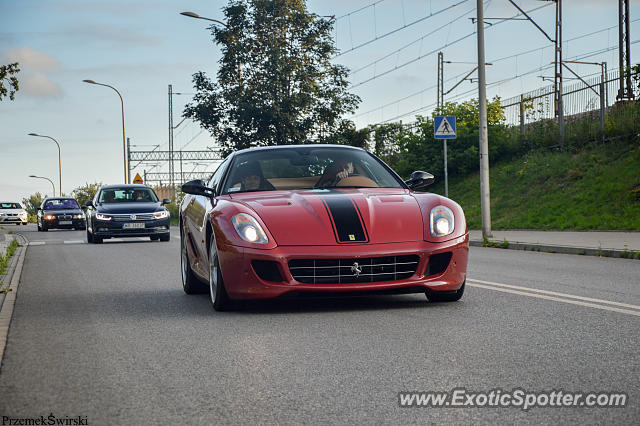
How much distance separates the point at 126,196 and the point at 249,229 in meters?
17.4

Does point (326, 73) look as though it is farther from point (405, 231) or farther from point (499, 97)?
point (405, 231)

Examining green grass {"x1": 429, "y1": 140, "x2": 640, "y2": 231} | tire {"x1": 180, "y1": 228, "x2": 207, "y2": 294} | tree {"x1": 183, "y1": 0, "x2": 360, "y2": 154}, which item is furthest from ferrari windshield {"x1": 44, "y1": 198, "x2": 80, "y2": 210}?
tire {"x1": 180, "y1": 228, "x2": 207, "y2": 294}

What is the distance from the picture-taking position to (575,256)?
47.3 ft

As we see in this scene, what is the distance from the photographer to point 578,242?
16.3 m

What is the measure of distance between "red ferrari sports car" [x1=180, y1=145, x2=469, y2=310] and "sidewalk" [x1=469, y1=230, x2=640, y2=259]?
279 inches

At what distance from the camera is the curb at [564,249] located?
45.1ft

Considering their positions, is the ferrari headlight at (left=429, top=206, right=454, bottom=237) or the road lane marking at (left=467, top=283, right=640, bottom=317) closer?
the road lane marking at (left=467, top=283, right=640, bottom=317)

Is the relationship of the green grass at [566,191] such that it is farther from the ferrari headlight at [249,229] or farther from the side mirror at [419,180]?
the ferrari headlight at [249,229]

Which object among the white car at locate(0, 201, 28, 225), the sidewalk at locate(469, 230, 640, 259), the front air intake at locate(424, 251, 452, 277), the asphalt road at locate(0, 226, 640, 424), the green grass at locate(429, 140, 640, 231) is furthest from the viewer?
the white car at locate(0, 201, 28, 225)

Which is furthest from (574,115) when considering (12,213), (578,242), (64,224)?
(12,213)

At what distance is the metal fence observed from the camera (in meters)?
25.9

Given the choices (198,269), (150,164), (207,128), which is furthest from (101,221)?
(150,164)

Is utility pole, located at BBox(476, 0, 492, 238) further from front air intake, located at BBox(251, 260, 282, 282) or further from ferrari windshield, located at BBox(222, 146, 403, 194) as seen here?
front air intake, located at BBox(251, 260, 282, 282)

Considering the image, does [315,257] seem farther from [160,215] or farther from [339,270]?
[160,215]
